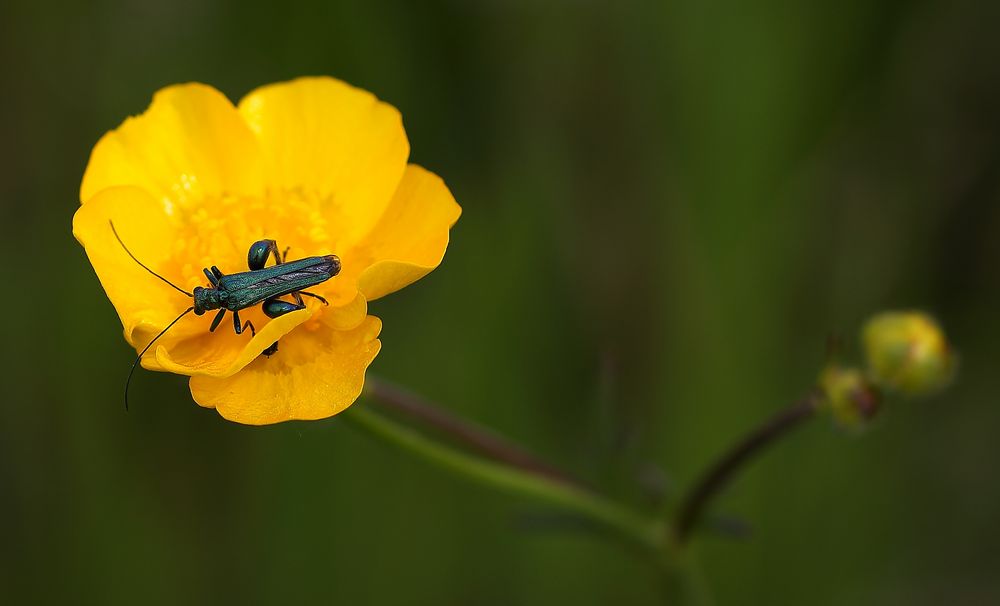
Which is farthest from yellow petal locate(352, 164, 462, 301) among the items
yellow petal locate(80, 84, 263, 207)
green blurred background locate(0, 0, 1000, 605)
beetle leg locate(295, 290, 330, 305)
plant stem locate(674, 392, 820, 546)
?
green blurred background locate(0, 0, 1000, 605)

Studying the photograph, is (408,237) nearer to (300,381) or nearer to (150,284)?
(300,381)

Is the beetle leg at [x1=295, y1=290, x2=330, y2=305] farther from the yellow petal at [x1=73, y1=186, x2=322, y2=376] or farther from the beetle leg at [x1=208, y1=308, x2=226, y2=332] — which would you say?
the beetle leg at [x1=208, y1=308, x2=226, y2=332]

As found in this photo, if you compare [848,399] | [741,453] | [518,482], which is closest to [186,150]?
[518,482]

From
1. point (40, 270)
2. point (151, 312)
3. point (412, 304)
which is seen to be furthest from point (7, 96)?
point (151, 312)

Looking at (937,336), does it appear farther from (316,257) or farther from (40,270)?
(40,270)

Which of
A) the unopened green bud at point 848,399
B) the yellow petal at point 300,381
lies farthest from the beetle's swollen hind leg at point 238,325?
the unopened green bud at point 848,399
